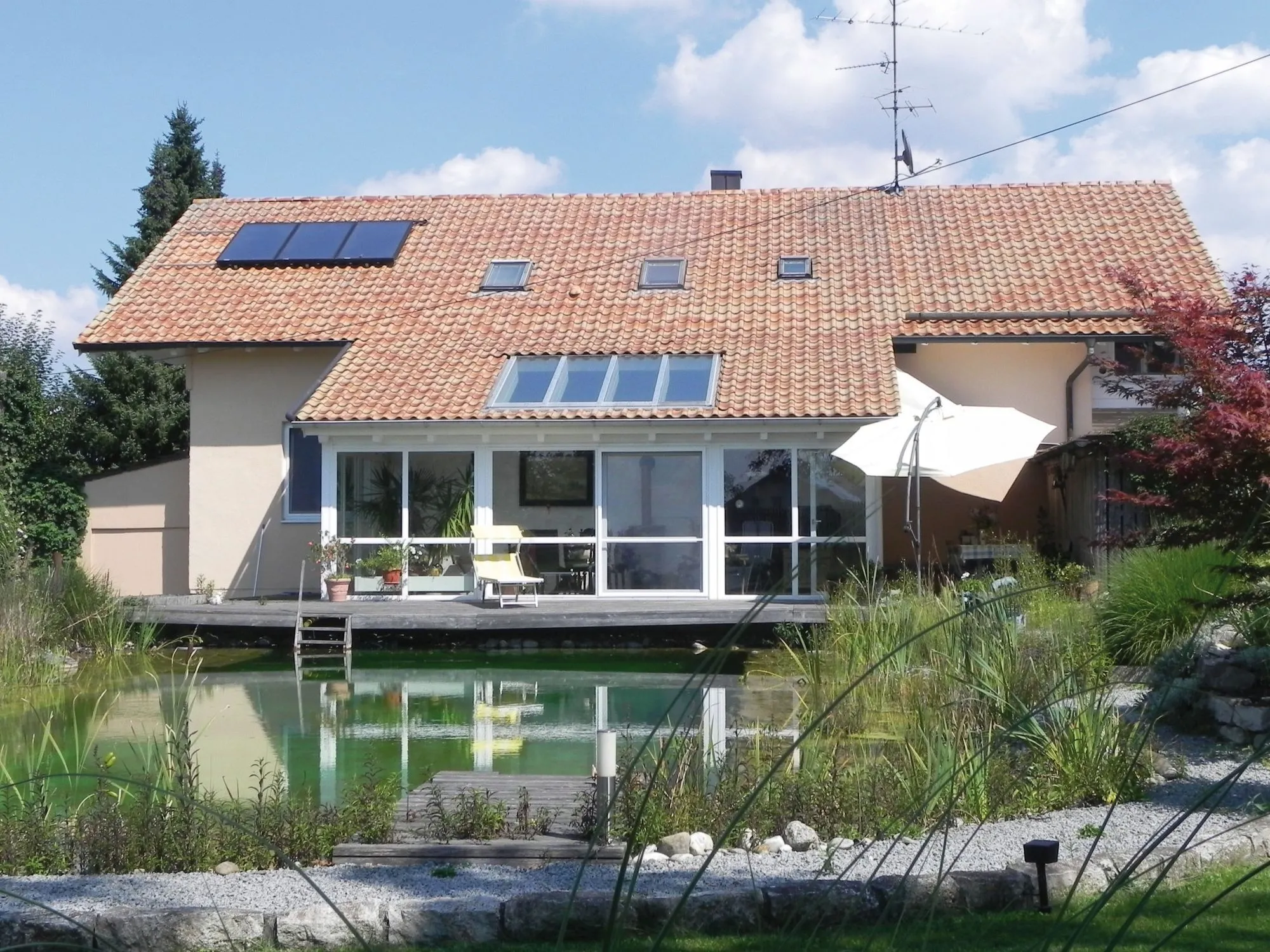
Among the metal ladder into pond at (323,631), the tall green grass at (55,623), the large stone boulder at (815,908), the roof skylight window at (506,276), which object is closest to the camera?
the large stone boulder at (815,908)

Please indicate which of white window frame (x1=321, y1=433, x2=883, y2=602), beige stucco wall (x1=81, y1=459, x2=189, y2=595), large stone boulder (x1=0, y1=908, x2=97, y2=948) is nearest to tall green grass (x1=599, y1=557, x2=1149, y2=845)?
large stone boulder (x1=0, y1=908, x2=97, y2=948)

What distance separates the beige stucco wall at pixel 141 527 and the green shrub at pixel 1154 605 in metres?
14.9

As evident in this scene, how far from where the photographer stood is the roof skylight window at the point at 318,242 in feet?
74.0

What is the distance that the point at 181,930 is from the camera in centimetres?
489

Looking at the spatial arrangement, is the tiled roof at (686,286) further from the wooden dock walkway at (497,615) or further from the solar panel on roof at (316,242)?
the wooden dock walkway at (497,615)

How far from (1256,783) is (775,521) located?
11134 millimetres

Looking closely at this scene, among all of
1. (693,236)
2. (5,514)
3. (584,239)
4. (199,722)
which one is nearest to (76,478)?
(5,514)

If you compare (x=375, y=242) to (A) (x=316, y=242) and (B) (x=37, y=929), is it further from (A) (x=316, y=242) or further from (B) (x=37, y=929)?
(B) (x=37, y=929)

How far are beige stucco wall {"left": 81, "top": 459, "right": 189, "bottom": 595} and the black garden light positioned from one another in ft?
60.2

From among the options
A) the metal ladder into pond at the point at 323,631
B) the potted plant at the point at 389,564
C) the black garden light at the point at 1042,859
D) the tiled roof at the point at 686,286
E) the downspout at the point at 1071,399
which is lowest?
the black garden light at the point at 1042,859

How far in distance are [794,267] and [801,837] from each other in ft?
54.3

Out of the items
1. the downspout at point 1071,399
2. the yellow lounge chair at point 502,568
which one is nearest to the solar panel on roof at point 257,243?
the yellow lounge chair at point 502,568

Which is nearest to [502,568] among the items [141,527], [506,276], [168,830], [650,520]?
[650,520]

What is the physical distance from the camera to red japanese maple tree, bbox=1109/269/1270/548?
7.47m
